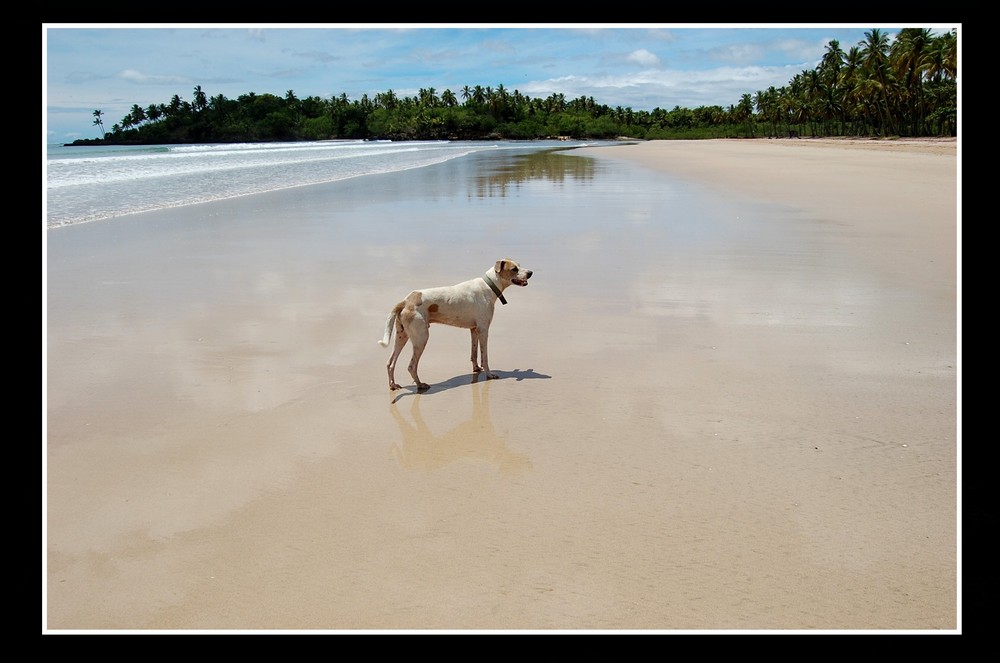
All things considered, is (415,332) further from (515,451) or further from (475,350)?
(515,451)

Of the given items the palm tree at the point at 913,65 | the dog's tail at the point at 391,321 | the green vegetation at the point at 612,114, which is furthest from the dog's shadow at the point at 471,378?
the palm tree at the point at 913,65

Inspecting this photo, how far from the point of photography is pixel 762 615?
3.06 m

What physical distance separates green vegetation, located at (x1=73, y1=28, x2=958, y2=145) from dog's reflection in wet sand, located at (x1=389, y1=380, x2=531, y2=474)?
A: 26767 millimetres

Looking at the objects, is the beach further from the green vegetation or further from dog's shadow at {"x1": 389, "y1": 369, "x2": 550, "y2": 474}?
the green vegetation

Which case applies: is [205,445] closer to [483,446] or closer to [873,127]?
[483,446]

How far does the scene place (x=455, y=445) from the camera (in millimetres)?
4770

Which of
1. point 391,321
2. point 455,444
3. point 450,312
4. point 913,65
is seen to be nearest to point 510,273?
point 450,312

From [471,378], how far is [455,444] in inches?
53.0

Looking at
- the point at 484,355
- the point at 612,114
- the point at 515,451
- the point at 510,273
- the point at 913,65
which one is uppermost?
the point at 612,114

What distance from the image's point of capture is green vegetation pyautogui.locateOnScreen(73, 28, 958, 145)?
268 feet

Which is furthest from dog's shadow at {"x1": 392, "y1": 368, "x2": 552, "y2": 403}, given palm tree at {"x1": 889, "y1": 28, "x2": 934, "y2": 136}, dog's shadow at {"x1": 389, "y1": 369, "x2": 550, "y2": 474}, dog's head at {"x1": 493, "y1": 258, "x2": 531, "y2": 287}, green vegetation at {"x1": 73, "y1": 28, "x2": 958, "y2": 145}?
palm tree at {"x1": 889, "y1": 28, "x2": 934, "y2": 136}
